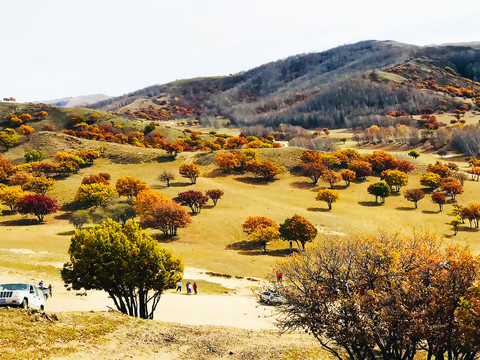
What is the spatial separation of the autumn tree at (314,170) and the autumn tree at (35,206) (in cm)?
7352

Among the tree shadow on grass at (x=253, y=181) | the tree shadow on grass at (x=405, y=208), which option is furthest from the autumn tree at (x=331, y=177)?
the tree shadow on grass at (x=405, y=208)

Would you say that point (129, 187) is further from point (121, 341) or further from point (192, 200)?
point (121, 341)

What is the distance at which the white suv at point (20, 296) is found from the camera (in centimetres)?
1995

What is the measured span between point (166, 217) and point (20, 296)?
45263 mm

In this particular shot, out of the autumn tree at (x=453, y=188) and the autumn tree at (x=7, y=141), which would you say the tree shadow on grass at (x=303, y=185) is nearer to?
the autumn tree at (x=453, y=188)

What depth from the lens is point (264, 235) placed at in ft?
205

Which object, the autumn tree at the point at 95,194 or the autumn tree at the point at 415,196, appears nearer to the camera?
the autumn tree at the point at 95,194

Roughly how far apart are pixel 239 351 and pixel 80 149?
12062 centimetres

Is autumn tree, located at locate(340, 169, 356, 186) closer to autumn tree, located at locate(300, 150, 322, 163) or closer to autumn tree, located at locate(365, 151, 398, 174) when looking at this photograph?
autumn tree, located at locate(300, 150, 322, 163)

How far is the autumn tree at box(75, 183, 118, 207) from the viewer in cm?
7794

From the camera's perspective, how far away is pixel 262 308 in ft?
122

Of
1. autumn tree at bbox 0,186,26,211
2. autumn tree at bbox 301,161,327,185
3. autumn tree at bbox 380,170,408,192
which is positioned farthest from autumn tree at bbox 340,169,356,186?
autumn tree at bbox 0,186,26,211

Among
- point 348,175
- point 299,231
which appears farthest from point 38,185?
point 348,175

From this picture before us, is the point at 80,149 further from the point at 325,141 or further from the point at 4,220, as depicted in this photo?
the point at 325,141
